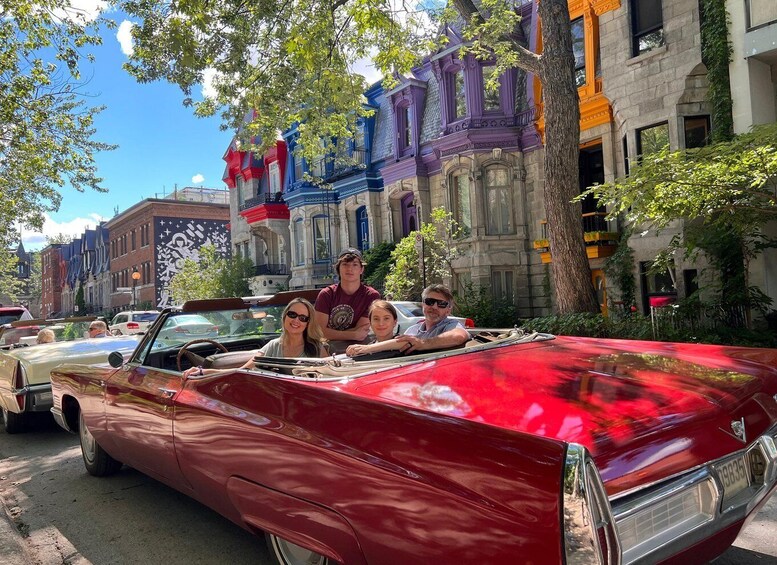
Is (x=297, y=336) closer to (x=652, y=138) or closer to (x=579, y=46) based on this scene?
(x=652, y=138)

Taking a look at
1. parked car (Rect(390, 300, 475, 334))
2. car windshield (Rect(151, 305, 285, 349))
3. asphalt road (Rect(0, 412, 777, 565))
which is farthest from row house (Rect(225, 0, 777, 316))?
asphalt road (Rect(0, 412, 777, 565))

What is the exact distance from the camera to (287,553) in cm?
279

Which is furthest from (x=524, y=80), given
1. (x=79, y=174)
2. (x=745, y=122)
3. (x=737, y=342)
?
(x=79, y=174)

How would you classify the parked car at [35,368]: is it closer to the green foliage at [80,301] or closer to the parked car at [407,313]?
the parked car at [407,313]

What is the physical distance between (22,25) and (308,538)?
455 inches

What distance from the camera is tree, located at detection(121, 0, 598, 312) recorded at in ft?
32.4

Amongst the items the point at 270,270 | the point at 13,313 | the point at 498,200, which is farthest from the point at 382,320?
the point at 270,270

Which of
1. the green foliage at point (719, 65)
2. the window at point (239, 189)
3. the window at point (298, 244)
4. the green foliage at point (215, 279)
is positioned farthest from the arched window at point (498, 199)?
the window at point (239, 189)

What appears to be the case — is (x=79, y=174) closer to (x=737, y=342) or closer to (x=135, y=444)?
(x=135, y=444)

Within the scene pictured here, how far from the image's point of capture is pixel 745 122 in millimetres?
11156

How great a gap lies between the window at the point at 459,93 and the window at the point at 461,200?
2.12m

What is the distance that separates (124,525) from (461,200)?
54.5 feet

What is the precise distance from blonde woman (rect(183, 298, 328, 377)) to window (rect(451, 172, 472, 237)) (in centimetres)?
1552

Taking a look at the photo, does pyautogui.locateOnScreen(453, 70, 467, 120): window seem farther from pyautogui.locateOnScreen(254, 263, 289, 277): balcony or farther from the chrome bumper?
the chrome bumper
